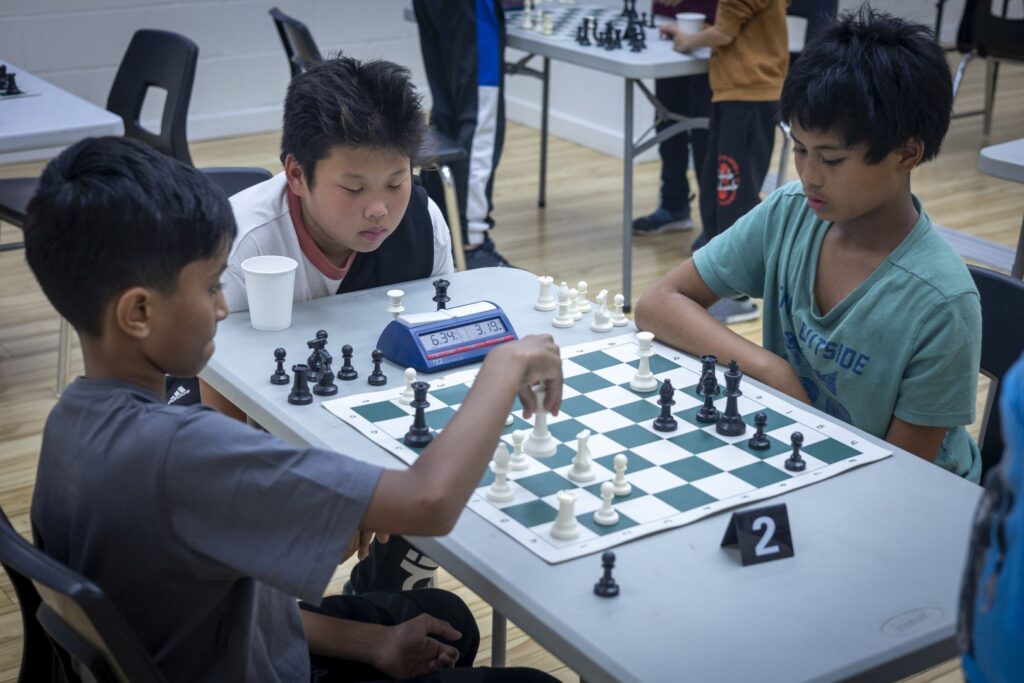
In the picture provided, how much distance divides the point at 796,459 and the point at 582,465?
263mm

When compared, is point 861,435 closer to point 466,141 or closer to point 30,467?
point 30,467

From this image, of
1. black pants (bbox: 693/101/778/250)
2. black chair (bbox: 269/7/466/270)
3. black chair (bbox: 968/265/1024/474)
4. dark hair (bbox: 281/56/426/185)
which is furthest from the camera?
black pants (bbox: 693/101/778/250)

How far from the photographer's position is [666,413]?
1.59 metres

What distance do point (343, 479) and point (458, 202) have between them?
133 inches

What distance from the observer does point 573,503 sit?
131 cm

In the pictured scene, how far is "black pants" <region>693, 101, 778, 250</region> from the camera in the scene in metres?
3.95

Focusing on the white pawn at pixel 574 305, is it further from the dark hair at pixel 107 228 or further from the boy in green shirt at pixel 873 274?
the dark hair at pixel 107 228

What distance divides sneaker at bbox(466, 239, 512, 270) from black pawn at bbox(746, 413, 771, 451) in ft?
9.65

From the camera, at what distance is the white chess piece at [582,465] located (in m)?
1.45

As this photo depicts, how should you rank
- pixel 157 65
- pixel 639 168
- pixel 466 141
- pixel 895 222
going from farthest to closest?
1. pixel 639 168
2. pixel 466 141
3. pixel 157 65
4. pixel 895 222

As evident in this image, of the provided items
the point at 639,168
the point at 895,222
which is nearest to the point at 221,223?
the point at 895,222

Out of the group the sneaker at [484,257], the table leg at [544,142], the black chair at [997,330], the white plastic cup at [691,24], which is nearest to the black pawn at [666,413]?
the black chair at [997,330]

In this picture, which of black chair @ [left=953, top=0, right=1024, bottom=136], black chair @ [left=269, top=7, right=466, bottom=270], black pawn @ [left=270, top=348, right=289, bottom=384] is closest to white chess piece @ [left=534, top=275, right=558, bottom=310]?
black pawn @ [left=270, top=348, right=289, bottom=384]

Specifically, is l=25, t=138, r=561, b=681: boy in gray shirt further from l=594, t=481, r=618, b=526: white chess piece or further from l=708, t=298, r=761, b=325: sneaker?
l=708, t=298, r=761, b=325: sneaker
